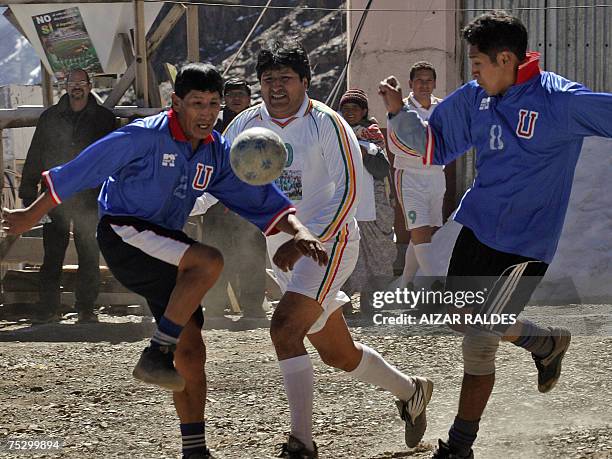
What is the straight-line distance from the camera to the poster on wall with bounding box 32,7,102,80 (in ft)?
38.8

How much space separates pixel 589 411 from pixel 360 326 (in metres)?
2.91

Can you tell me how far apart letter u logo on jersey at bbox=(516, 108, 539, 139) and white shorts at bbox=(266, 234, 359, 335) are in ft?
3.50

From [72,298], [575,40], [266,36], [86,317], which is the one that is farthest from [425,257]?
[266,36]

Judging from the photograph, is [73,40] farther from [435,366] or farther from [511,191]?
[511,191]

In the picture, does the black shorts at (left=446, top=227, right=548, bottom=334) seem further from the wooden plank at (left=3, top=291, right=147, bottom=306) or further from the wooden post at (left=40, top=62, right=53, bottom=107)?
the wooden post at (left=40, top=62, right=53, bottom=107)

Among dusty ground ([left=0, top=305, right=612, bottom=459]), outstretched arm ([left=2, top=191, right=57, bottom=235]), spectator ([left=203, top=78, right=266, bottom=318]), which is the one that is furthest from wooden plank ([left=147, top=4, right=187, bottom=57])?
outstretched arm ([left=2, top=191, right=57, bottom=235])

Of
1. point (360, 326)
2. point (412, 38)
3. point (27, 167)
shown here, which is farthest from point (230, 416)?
point (412, 38)

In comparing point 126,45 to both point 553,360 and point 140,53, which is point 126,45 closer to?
point 140,53

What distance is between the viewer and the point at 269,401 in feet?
21.8

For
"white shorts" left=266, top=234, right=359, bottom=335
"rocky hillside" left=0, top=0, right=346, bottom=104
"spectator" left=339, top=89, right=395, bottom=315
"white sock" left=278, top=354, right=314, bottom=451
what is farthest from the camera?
"rocky hillside" left=0, top=0, right=346, bottom=104

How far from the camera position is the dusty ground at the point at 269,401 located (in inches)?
223

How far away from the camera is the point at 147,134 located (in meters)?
4.98

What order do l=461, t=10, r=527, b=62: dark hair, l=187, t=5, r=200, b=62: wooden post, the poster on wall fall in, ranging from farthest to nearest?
the poster on wall → l=187, t=5, r=200, b=62: wooden post → l=461, t=10, r=527, b=62: dark hair

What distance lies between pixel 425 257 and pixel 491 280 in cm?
453
